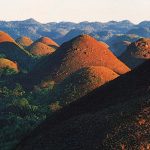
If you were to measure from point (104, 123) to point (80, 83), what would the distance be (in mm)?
42053

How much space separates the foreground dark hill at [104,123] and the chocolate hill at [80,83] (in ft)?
90.6

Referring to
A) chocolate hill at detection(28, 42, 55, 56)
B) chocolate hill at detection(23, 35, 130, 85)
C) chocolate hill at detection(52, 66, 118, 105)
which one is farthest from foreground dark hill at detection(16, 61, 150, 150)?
chocolate hill at detection(28, 42, 55, 56)

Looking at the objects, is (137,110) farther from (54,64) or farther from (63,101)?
(54,64)

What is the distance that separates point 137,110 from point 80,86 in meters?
40.4

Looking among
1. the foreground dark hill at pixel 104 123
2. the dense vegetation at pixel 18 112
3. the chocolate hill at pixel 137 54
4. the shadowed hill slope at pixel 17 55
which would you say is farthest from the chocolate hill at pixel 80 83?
the shadowed hill slope at pixel 17 55

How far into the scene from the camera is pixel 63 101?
71062 millimetres

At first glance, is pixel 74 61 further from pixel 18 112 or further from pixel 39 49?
pixel 39 49

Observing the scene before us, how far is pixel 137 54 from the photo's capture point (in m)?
107

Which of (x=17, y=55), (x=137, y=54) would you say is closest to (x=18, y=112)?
(x=137, y=54)

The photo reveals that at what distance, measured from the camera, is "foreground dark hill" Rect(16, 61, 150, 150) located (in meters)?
33.2

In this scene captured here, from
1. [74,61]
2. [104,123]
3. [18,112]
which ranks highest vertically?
[104,123]

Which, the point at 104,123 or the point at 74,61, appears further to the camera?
the point at 74,61

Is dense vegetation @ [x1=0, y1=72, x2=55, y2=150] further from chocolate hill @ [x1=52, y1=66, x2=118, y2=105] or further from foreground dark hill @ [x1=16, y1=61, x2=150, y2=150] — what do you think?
foreground dark hill @ [x1=16, y1=61, x2=150, y2=150]

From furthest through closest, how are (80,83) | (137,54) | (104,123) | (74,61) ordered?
(137,54) → (74,61) → (80,83) → (104,123)
